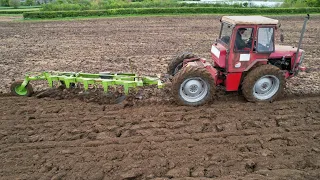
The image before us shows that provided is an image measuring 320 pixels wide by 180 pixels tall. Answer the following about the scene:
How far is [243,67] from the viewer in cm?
636

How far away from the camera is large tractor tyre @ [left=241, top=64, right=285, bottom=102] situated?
6.19m

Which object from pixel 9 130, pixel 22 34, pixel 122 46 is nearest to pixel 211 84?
pixel 9 130

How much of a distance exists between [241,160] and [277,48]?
3601 mm

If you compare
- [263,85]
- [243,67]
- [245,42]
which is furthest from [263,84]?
[245,42]

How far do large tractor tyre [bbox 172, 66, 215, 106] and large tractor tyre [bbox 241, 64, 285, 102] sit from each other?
2.95 feet

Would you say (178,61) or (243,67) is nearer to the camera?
(243,67)

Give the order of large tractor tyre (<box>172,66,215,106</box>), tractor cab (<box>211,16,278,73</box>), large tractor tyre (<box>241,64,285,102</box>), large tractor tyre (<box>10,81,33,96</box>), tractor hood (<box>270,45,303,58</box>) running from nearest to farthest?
tractor cab (<box>211,16,278,73</box>), large tractor tyre (<box>172,66,215,106</box>), large tractor tyre (<box>241,64,285,102</box>), tractor hood (<box>270,45,303,58</box>), large tractor tyre (<box>10,81,33,96</box>)

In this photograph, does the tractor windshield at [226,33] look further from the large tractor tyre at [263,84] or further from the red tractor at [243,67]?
the large tractor tyre at [263,84]

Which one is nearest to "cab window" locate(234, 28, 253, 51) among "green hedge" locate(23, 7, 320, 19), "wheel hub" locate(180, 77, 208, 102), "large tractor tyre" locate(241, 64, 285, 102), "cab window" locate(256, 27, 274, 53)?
"cab window" locate(256, 27, 274, 53)

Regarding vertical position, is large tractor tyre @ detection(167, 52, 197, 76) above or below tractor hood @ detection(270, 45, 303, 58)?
below

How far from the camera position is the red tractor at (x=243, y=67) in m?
6.05

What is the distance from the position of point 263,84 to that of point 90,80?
14.3ft

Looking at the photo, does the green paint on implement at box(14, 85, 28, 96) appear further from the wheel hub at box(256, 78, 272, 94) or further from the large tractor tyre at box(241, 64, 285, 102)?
the wheel hub at box(256, 78, 272, 94)

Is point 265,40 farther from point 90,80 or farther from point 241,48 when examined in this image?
point 90,80
